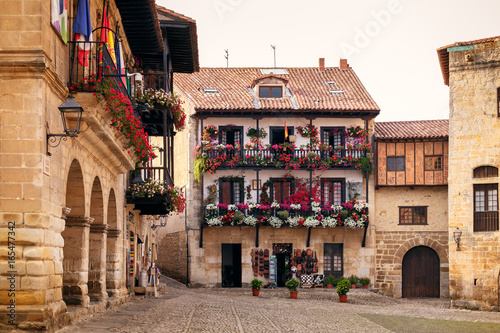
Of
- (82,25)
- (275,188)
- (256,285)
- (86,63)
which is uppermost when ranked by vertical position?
(82,25)

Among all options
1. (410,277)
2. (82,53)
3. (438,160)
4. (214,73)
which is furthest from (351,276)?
(82,53)

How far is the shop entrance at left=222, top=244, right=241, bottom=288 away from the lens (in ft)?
119

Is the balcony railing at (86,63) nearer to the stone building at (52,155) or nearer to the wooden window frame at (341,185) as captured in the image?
the stone building at (52,155)

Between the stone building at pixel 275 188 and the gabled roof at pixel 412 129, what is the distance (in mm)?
841

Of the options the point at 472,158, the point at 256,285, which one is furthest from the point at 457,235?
the point at 256,285

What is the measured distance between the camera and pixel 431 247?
36406 millimetres

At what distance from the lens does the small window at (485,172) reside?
30938 millimetres

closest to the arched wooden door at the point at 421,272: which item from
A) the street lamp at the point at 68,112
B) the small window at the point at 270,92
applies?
the small window at the point at 270,92

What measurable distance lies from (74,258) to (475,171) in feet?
69.0

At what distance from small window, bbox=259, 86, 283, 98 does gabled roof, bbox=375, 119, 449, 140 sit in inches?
200

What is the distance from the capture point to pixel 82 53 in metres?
13.4

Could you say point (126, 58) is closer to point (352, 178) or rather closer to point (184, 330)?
point (184, 330)

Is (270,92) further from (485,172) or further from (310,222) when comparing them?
(485,172)

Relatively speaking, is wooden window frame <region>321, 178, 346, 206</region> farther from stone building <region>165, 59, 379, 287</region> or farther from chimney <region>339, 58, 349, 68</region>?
chimney <region>339, 58, 349, 68</region>
